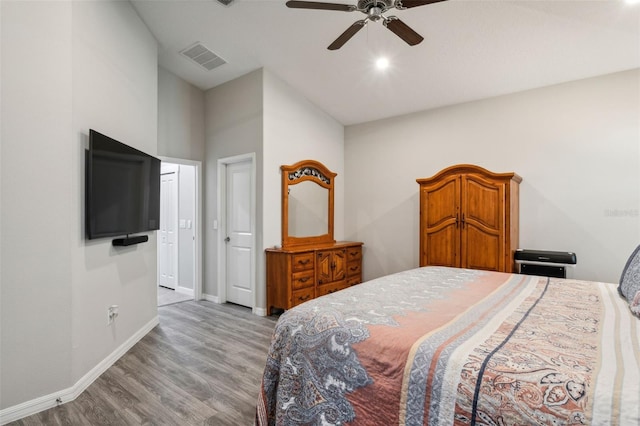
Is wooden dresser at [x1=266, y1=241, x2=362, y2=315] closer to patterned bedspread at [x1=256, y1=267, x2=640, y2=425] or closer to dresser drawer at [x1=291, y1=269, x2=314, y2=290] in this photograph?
dresser drawer at [x1=291, y1=269, x2=314, y2=290]

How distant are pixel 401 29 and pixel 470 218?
2.34 meters

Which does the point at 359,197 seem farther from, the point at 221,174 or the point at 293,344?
the point at 293,344

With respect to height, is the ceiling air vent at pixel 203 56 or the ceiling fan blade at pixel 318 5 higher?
the ceiling air vent at pixel 203 56

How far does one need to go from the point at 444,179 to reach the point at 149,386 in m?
3.65

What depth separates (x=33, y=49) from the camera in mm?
1994

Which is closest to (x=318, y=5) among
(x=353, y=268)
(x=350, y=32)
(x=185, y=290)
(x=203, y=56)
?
(x=350, y=32)

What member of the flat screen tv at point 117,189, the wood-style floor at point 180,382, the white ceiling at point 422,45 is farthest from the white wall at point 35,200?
the white ceiling at point 422,45

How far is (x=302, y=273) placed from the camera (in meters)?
3.94

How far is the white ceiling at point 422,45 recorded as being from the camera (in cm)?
276

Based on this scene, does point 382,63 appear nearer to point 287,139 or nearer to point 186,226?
point 287,139

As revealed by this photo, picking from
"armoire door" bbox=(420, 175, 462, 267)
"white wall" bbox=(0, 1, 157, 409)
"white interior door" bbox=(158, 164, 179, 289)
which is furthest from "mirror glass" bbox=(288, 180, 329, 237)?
"white wall" bbox=(0, 1, 157, 409)

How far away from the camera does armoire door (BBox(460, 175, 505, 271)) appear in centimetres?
351

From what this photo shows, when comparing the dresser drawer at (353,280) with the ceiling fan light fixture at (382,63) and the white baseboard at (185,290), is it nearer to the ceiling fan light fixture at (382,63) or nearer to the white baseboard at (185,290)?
the white baseboard at (185,290)

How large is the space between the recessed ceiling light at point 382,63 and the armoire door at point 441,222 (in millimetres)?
1556
